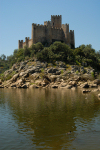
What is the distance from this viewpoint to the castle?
6581 cm

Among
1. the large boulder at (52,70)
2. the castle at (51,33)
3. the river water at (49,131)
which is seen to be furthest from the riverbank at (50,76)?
the river water at (49,131)

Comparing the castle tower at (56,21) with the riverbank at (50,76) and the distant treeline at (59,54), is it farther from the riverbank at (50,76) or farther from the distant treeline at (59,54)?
the riverbank at (50,76)

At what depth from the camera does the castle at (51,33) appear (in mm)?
65812

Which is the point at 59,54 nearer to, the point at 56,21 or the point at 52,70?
the point at 52,70

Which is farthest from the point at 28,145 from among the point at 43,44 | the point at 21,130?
the point at 43,44

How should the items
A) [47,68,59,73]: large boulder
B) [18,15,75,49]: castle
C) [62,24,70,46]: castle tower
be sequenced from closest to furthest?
[47,68,59,73]: large boulder < [18,15,75,49]: castle < [62,24,70,46]: castle tower

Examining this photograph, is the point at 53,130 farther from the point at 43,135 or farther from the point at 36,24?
the point at 36,24

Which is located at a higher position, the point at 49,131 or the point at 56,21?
the point at 56,21

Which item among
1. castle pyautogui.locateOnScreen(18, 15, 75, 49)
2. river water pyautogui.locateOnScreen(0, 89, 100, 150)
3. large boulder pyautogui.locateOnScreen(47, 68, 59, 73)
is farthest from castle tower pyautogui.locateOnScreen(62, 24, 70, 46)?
river water pyautogui.locateOnScreen(0, 89, 100, 150)

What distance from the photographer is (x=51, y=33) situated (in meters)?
68.1

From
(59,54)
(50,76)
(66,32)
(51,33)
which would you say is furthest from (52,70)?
(66,32)

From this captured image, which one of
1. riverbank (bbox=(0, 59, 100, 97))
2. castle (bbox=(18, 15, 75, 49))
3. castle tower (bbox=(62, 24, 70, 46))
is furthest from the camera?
castle tower (bbox=(62, 24, 70, 46))

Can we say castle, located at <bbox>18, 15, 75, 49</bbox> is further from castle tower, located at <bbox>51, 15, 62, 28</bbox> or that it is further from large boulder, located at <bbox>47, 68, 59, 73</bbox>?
large boulder, located at <bbox>47, 68, 59, 73</bbox>

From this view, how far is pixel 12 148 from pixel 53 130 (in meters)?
3.19
